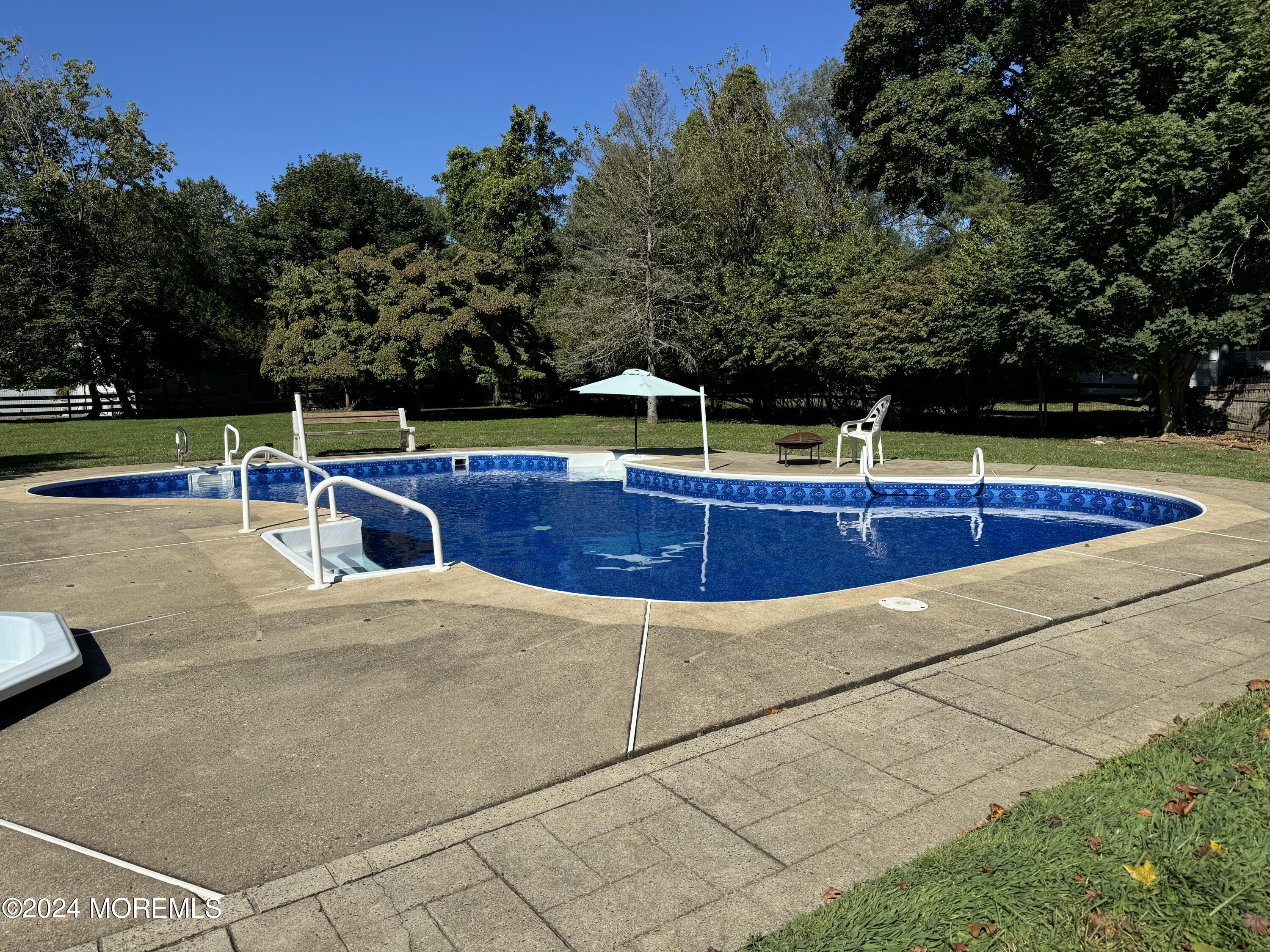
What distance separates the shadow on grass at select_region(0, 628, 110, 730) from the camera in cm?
379

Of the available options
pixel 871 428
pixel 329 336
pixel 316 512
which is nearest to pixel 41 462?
pixel 329 336

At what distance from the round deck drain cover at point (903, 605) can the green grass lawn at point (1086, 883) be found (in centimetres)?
230

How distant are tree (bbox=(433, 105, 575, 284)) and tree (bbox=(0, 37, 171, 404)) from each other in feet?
45.6

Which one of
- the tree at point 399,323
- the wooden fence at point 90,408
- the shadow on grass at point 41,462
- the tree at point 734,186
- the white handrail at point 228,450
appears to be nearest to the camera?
the white handrail at point 228,450

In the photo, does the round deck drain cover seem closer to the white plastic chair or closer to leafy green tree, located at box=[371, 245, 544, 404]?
the white plastic chair

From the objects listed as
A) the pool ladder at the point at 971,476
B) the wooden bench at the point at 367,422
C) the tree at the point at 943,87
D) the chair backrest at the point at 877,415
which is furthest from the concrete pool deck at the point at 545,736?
the tree at the point at 943,87

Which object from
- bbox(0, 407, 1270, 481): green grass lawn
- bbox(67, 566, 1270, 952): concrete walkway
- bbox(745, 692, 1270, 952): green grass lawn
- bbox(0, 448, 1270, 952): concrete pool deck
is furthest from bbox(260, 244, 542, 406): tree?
bbox(745, 692, 1270, 952): green grass lawn

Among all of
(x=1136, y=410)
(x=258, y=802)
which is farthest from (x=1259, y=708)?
(x=1136, y=410)

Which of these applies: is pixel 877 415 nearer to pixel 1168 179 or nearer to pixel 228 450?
pixel 1168 179

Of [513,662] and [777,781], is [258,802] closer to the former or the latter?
[513,662]

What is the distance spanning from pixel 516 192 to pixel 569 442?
782 inches

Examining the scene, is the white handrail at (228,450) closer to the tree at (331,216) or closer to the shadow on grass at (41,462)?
the shadow on grass at (41,462)

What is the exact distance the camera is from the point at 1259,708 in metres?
3.54

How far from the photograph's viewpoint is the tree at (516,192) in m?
34.6
